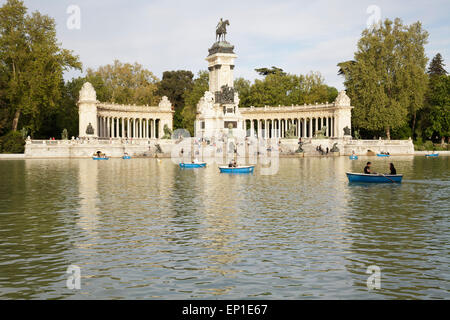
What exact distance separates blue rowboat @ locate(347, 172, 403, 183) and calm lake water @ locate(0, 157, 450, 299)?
3.67m

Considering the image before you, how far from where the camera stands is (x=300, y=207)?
1034 inches

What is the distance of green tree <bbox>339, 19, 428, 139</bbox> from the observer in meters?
102

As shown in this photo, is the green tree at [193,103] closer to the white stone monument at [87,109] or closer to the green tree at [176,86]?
the green tree at [176,86]

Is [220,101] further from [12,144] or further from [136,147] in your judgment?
[12,144]

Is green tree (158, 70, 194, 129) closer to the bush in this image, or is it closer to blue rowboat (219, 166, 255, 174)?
the bush

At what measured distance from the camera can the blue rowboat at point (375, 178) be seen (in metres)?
37.0

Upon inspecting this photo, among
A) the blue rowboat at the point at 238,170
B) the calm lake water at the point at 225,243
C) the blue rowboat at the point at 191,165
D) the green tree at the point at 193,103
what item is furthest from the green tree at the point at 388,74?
the calm lake water at the point at 225,243

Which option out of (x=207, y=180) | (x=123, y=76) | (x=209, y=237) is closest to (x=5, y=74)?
(x=123, y=76)

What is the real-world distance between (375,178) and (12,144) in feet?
227

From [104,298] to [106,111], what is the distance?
95.4 meters

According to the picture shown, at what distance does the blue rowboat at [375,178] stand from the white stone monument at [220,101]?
178ft

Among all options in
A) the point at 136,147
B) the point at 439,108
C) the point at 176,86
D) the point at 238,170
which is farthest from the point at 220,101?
the point at 176,86

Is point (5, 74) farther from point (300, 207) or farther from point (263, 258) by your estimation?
point (263, 258)
